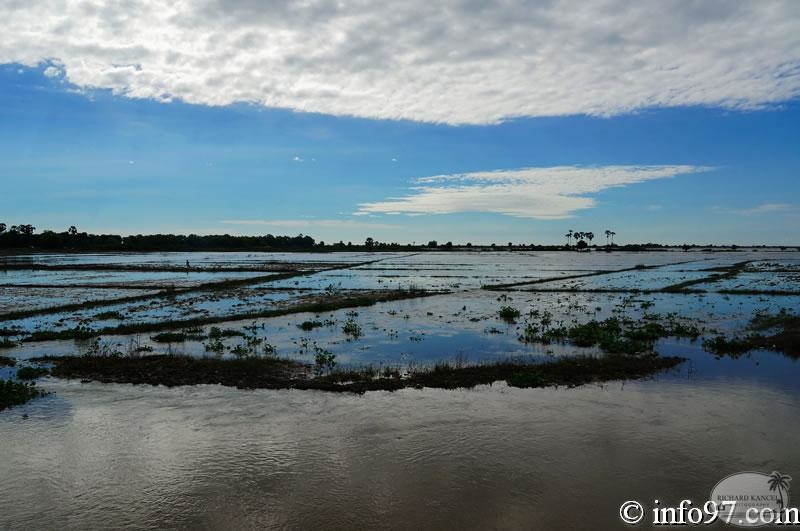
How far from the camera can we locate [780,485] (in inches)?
315

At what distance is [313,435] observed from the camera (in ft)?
33.1

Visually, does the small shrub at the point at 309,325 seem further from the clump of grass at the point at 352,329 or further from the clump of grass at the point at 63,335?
the clump of grass at the point at 63,335

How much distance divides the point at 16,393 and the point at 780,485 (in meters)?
16.6

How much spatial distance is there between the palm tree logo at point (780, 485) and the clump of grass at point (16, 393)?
16.1m

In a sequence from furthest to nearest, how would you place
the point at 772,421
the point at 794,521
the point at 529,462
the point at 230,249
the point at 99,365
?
the point at 230,249 → the point at 99,365 → the point at 772,421 → the point at 529,462 → the point at 794,521

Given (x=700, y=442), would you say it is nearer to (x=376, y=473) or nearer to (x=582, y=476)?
(x=582, y=476)

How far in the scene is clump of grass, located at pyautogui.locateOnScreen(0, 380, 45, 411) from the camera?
11898 millimetres

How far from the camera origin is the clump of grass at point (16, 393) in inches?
468

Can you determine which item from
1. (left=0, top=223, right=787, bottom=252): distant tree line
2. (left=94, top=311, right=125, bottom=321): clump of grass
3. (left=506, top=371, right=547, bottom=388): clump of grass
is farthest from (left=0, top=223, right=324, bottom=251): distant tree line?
(left=506, top=371, right=547, bottom=388): clump of grass

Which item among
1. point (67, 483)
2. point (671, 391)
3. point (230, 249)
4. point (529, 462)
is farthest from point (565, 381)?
point (230, 249)

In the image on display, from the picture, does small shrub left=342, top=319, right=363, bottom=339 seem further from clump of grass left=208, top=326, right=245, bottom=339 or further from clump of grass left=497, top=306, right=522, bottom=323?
clump of grass left=497, top=306, right=522, bottom=323

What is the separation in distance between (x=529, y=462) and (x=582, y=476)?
94cm

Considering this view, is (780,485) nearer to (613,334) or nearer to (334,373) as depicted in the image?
(334,373)

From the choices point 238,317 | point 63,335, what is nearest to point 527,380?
point 238,317
